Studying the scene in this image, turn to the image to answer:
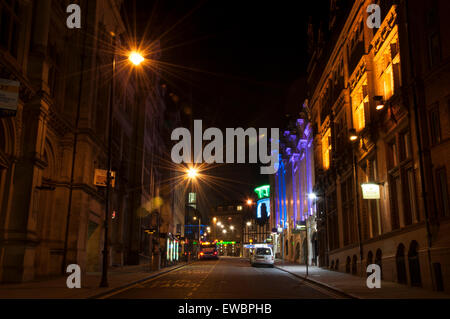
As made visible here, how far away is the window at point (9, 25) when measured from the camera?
2092 cm

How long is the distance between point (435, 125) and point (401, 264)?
7315 millimetres

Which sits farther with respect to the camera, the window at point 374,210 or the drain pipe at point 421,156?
the window at point 374,210

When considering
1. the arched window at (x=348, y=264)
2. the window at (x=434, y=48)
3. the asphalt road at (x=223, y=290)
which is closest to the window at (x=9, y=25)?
the asphalt road at (x=223, y=290)

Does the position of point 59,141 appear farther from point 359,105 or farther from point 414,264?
point 414,264

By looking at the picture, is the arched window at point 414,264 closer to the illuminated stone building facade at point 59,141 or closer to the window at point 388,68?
the window at point 388,68

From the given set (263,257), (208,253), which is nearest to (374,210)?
→ (263,257)

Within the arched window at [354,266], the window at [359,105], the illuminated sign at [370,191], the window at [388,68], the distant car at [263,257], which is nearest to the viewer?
the window at [388,68]

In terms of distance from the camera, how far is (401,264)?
2236 centimetres

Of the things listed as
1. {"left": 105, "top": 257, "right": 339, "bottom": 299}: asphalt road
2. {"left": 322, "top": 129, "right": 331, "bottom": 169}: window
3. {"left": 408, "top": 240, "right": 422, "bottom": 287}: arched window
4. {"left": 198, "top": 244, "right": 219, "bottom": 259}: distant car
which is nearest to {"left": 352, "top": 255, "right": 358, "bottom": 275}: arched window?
{"left": 105, "top": 257, "right": 339, "bottom": 299}: asphalt road

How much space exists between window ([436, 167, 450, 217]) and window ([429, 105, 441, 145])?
1.31 metres

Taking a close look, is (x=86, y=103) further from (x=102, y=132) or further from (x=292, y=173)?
(x=292, y=173)

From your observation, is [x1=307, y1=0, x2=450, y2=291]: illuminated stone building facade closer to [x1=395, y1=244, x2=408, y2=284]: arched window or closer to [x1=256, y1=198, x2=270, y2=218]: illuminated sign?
[x1=395, y1=244, x2=408, y2=284]: arched window

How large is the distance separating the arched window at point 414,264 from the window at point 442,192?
8.71 feet

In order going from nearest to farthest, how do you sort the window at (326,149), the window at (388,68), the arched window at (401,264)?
the arched window at (401,264)
the window at (388,68)
the window at (326,149)
